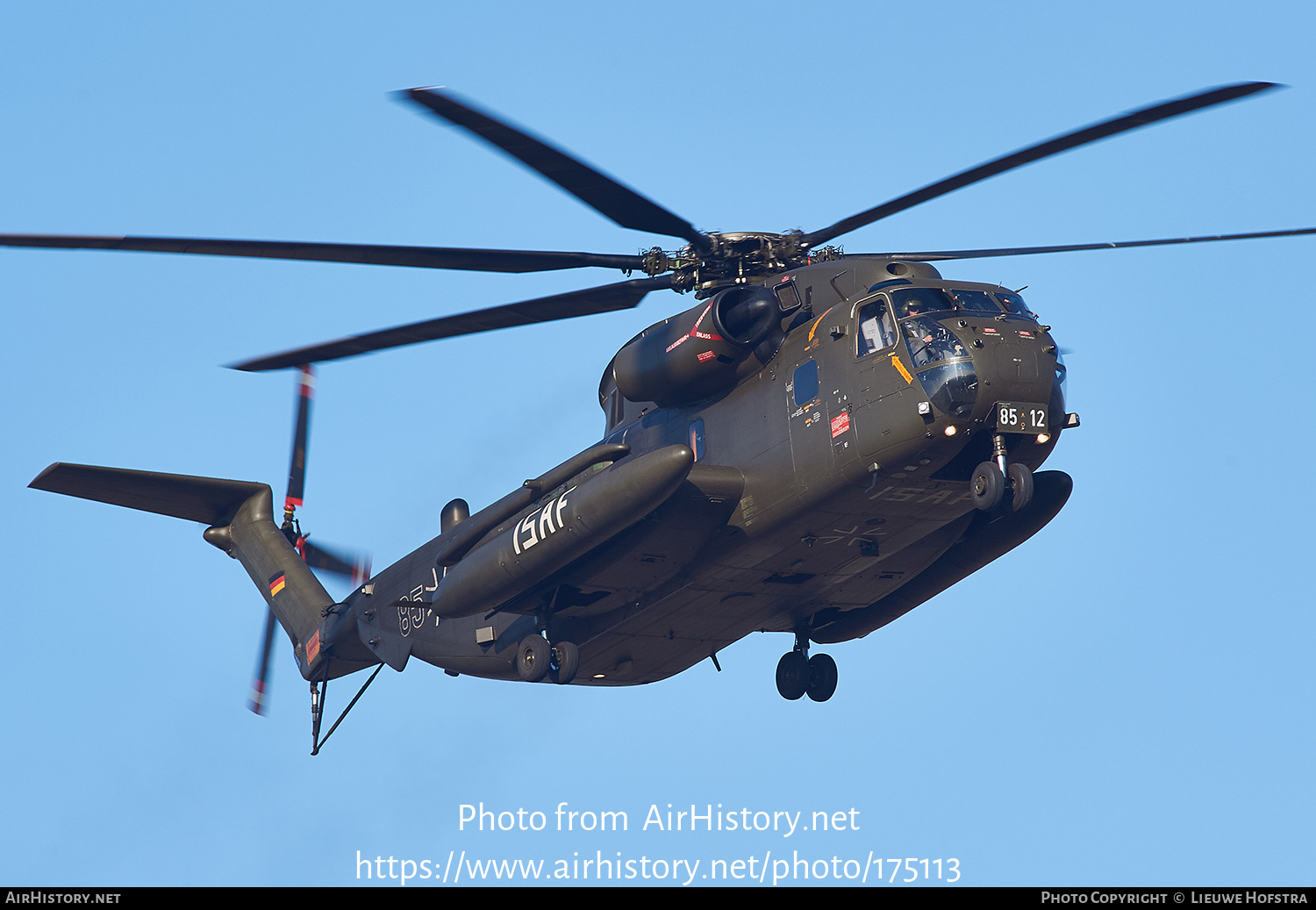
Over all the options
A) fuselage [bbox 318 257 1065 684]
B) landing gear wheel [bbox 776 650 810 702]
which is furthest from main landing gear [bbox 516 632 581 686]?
landing gear wheel [bbox 776 650 810 702]

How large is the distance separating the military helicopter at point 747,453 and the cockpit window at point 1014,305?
0.06 meters

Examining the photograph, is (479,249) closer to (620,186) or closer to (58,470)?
(620,186)

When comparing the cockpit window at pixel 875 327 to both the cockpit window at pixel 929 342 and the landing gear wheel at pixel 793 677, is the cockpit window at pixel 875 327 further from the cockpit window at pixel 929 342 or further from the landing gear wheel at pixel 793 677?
the landing gear wheel at pixel 793 677

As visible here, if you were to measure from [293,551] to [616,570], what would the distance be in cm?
895

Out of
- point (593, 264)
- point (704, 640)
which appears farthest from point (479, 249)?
point (704, 640)

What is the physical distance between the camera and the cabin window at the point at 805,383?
1966 centimetres

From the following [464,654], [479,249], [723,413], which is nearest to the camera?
[479,249]

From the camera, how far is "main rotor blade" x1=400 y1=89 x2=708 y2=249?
46.9 feet

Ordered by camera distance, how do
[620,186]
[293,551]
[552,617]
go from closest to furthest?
[620,186] → [552,617] → [293,551]

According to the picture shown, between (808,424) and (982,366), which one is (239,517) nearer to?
(808,424)

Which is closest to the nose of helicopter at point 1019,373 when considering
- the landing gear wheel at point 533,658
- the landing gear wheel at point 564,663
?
the landing gear wheel at point 564,663

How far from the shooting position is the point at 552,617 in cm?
2264

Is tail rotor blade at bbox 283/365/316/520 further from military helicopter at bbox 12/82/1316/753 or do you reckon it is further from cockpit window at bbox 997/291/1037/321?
cockpit window at bbox 997/291/1037/321

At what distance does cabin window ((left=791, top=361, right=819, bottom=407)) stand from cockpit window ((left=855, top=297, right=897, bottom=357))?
692mm
